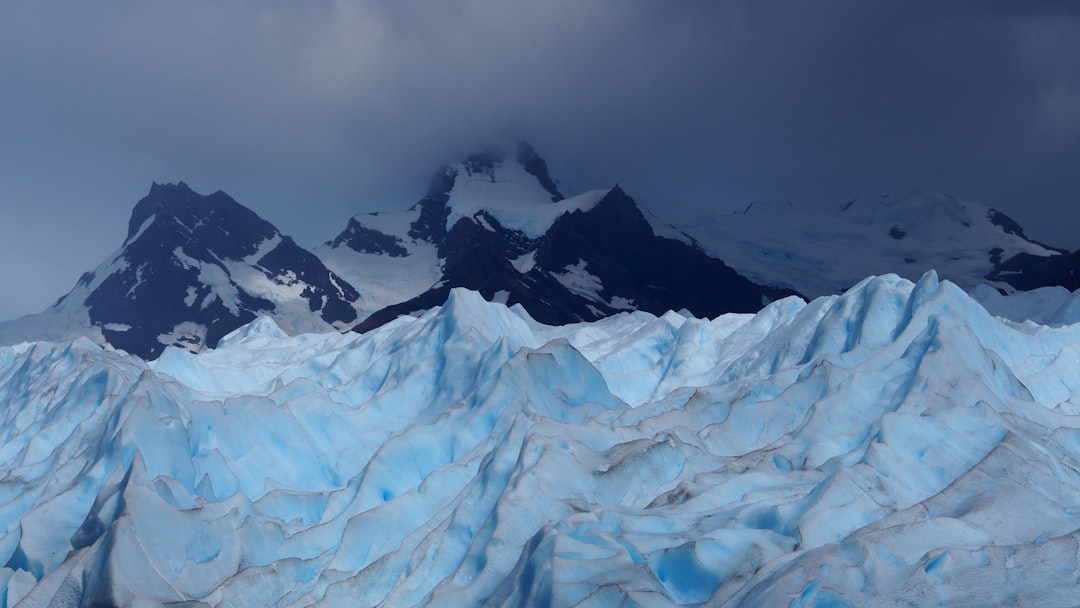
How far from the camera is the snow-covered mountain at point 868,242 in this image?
5965 inches

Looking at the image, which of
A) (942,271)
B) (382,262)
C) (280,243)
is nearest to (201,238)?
(280,243)

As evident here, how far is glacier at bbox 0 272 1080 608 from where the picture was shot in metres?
19.9

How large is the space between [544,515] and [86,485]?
13.4 meters

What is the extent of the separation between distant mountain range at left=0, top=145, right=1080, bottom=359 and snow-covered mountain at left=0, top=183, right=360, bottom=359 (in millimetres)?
288

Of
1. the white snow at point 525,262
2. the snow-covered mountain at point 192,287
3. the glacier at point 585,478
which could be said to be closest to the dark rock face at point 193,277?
the snow-covered mountain at point 192,287

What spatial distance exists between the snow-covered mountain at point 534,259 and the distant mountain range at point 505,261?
0.29 m

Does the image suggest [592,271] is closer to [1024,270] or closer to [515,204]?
[515,204]

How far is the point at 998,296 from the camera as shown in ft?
172

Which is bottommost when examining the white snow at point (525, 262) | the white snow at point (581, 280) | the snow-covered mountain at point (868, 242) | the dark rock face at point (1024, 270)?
the dark rock face at point (1024, 270)

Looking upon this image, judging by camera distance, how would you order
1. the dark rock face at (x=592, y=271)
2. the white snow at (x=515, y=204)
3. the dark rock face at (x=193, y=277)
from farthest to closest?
the white snow at (x=515, y=204), the dark rock face at (x=193, y=277), the dark rock face at (x=592, y=271)

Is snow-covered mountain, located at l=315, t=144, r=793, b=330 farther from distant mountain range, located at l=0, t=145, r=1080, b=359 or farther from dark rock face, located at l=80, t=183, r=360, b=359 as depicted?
dark rock face, located at l=80, t=183, r=360, b=359

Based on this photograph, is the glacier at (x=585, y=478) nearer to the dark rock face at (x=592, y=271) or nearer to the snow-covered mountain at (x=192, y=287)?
the dark rock face at (x=592, y=271)

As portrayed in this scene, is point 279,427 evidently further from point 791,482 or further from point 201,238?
point 201,238

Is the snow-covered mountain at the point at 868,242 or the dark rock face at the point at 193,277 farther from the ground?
the dark rock face at the point at 193,277
